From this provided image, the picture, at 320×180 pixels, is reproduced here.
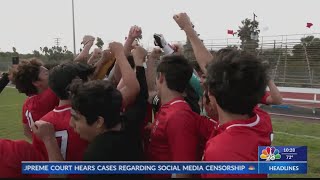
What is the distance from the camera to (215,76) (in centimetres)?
180

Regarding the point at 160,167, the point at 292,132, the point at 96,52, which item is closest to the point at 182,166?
the point at 160,167

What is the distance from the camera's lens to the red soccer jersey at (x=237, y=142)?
1.60 meters

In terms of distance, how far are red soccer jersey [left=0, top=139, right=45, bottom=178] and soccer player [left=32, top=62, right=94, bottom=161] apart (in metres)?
0.12

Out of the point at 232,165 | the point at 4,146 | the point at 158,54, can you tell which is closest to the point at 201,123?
the point at 232,165

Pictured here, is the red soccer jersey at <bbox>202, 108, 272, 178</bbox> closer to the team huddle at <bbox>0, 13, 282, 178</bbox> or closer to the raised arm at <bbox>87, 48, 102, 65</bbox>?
the team huddle at <bbox>0, 13, 282, 178</bbox>

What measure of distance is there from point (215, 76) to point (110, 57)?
1754 millimetres

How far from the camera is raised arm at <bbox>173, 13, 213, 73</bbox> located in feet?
8.73

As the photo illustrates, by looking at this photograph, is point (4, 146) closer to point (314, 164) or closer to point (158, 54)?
point (158, 54)

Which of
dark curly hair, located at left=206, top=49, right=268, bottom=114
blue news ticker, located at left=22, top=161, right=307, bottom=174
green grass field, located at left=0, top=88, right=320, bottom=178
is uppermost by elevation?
dark curly hair, located at left=206, top=49, right=268, bottom=114

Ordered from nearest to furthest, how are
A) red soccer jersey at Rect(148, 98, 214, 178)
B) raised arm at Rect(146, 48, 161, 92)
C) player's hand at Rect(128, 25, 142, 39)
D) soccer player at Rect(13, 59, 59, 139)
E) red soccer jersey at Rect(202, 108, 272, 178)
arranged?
red soccer jersey at Rect(202, 108, 272, 178), red soccer jersey at Rect(148, 98, 214, 178), player's hand at Rect(128, 25, 142, 39), raised arm at Rect(146, 48, 161, 92), soccer player at Rect(13, 59, 59, 139)

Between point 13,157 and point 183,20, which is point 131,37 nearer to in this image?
point 183,20

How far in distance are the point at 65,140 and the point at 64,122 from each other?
0.38 feet

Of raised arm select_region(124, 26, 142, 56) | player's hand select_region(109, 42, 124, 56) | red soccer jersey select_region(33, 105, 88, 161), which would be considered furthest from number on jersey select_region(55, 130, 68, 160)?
raised arm select_region(124, 26, 142, 56)

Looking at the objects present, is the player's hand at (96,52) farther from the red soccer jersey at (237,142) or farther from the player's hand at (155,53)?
the red soccer jersey at (237,142)
